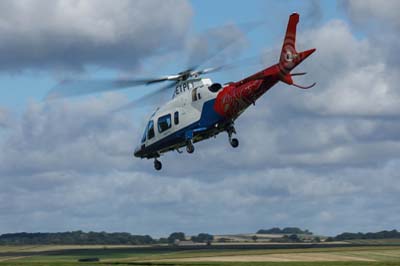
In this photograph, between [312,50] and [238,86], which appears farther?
[238,86]

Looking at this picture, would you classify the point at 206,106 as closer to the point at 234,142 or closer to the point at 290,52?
the point at 234,142

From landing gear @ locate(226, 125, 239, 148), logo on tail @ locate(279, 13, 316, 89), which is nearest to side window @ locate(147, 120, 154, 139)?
landing gear @ locate(226, 125, 239, 148)

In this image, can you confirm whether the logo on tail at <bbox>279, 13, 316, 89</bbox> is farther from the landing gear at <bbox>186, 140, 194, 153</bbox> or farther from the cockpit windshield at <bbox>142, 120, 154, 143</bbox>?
the cockpit windshield at <bbox>142, 120, 154, 143</bbox>

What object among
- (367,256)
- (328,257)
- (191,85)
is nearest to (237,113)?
(191,85)

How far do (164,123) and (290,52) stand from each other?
19056mm

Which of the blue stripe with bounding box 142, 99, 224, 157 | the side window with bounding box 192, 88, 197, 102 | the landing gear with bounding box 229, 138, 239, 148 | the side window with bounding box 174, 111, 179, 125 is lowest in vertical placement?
the landing gear with bounding box 229, 138, 239, 148

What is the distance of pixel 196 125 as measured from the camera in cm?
7988

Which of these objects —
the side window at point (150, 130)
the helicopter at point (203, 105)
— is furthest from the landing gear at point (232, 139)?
the side window at point (150, 130)

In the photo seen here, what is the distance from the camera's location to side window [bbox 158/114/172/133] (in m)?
84.2

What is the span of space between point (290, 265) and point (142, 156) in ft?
89.9

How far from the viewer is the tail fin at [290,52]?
71125 mm

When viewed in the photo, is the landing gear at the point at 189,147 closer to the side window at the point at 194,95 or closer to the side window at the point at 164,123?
the side window at the point at 194,95

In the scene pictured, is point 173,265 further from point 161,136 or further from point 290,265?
point 161,136

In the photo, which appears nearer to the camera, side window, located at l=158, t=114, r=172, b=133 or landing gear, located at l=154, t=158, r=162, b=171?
side window, located at l=158, t=114, r=172, b=133
